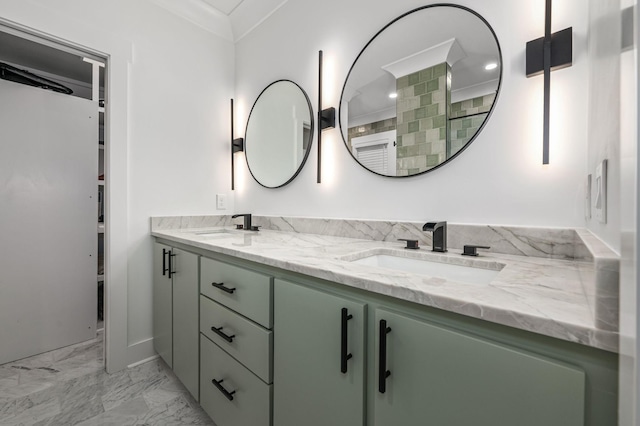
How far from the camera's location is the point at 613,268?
0.39m

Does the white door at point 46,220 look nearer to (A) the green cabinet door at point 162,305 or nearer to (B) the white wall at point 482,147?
(A) the green cabinet door at point 162,305

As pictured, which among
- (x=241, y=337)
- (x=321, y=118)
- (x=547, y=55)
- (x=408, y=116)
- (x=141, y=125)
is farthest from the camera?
(x=141, y=125)

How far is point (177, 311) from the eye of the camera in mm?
1569

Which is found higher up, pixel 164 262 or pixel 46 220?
pixel 46 220

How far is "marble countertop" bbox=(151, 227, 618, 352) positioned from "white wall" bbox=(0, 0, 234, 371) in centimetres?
122

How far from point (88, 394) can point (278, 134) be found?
1.90 metres

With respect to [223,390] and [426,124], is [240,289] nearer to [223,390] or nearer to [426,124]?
[223,390]

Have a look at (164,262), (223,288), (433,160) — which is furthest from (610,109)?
(164,262)

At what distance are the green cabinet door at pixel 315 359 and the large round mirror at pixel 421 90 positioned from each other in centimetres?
79

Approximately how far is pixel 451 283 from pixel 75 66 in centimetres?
369

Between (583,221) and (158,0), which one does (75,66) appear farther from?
(583,221)

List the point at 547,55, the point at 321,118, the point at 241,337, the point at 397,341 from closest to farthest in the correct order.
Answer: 1. the point at 397,341
2. the point at 547,55
3. the point at 241,337
4. the point at 321,118

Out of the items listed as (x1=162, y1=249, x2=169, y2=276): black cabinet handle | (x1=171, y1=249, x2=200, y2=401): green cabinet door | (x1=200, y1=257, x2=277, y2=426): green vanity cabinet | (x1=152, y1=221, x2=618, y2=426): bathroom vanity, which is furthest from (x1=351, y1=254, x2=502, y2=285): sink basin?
(x1=162, y1=249, x2=169, y2=276): black cabinet handle

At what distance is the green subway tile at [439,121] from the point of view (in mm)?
1188
